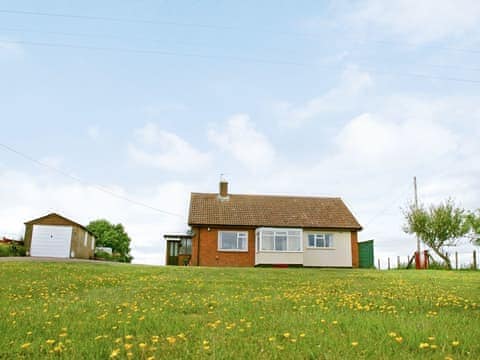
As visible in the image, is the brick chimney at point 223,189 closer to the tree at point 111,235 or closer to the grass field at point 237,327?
the grass field at point 237,327

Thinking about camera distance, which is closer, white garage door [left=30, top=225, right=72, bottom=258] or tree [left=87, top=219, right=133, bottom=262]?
white garage door [left=30, top=225, right=72, bottom=258]

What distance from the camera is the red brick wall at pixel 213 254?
3231 cm

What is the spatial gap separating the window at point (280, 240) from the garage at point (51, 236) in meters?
18.2

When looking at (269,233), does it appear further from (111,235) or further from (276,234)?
(111,235)

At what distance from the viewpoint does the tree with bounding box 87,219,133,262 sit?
81.9 metres

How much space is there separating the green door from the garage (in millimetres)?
24564

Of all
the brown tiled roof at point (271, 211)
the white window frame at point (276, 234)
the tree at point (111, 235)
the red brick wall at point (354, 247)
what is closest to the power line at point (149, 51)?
the brown tiled roof at point (271, 211)

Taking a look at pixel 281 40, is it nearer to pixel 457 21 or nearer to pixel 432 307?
pixel 457 21

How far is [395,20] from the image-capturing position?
16.6m

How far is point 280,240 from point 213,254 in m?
4.73

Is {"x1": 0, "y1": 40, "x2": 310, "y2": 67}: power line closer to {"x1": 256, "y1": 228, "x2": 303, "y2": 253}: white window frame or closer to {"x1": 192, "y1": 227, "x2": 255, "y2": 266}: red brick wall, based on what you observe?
{"x1": 256, "y1": 228, "x2": 303, "y2": 253}: white window frame

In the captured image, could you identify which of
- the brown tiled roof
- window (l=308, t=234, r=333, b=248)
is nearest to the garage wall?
the brown tiled roof

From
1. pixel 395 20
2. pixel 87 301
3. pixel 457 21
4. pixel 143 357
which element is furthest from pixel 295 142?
pixel 143 357

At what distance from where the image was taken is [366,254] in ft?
120
